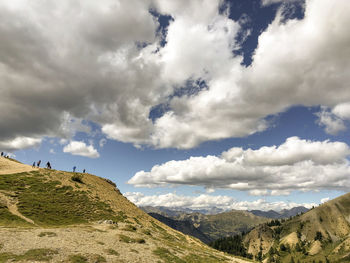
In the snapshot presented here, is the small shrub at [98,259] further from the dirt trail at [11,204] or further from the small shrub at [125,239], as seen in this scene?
the dirt trail at [11,204]

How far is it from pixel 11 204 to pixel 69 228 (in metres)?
24.2

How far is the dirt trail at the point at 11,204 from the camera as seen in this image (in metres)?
49.9

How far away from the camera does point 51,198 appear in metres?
65.2

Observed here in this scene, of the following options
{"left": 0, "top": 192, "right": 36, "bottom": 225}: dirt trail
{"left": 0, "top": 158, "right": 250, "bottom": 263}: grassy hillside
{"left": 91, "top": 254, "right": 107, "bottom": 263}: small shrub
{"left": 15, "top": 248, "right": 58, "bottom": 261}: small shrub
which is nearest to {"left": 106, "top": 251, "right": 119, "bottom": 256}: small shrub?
{"left": 0, "top": 158, "right": 250, "bottom": 263}: grassy hillside

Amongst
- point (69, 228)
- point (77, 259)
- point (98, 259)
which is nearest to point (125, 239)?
point (69, 228)

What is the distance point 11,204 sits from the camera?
179 feet

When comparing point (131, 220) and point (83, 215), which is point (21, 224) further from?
point (131, 220)

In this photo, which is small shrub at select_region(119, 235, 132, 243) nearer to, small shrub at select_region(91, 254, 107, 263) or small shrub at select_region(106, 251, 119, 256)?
small shrub at select_region(106, 251, 119, 256)

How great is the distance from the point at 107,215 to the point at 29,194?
23.9 m

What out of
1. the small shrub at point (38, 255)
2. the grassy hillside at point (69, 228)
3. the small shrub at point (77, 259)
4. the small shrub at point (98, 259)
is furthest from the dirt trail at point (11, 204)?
the small shrub at point (98, 259)

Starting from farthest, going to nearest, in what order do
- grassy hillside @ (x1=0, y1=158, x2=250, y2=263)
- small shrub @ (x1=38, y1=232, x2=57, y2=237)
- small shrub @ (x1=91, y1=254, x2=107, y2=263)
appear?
1. small shrub @ (x1=38, y1=232, x2=57, y2=237)
2. grassy hillside @ (x1=0, y1=158, x2=250, y2=263)
3. small shrub @ (x1=91, y1=254, x2=107, y2=263)

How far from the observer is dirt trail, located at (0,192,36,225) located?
49.9m

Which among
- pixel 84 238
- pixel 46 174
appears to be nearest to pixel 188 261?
pixel 84 238

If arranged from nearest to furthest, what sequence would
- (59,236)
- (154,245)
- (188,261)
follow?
(59,236), (188,261), (154,245)
